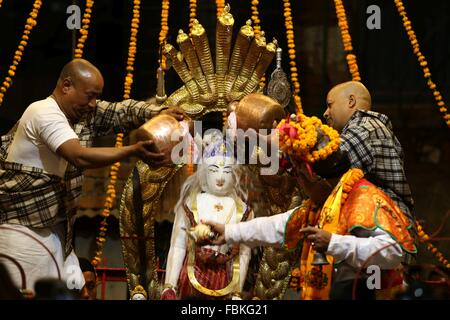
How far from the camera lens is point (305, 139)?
4.70 metres

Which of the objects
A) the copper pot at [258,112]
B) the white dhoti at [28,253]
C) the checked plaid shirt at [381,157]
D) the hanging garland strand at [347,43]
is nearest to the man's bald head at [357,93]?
the checked plaid shirt at [381,157]

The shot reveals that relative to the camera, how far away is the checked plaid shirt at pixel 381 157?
5.32 meters

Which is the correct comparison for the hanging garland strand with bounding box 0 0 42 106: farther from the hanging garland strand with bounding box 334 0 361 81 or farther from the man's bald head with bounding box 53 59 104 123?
the hanging garland strand with bounding box 334 0 361 81

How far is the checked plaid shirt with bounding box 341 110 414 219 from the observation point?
5.32m

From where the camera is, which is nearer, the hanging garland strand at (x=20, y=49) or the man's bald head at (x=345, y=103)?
the man's bald head at (x=345, y=103)

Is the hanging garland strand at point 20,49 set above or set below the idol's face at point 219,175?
above

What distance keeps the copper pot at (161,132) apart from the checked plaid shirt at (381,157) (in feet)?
2.65

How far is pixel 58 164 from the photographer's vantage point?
5.20m

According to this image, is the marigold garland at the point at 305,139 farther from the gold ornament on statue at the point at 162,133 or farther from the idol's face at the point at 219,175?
the idol's face at the point at 219,175

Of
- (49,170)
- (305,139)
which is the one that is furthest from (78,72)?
(305,139)

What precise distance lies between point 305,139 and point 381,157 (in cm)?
83

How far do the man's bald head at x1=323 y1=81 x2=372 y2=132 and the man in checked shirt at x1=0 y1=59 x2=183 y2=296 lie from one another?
0.79 meters

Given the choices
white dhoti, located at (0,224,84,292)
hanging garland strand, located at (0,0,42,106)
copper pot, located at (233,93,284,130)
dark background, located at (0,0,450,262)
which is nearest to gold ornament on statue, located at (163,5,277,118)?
copper pot, located at (233,93,284,130)
